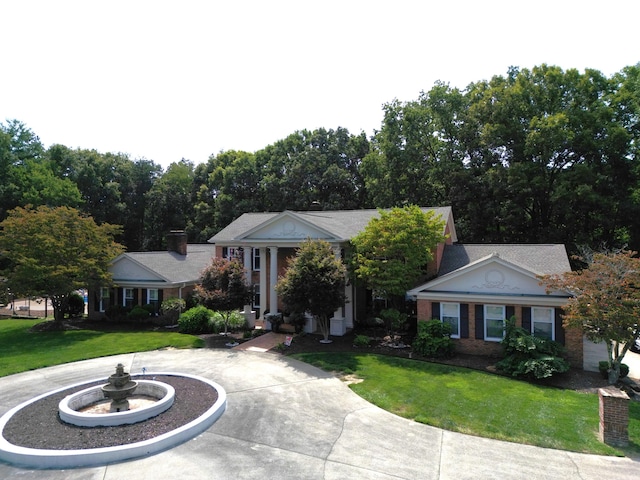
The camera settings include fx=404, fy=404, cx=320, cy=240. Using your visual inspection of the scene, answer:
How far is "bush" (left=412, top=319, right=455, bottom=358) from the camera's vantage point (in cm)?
1877

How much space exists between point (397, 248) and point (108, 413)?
14.0m

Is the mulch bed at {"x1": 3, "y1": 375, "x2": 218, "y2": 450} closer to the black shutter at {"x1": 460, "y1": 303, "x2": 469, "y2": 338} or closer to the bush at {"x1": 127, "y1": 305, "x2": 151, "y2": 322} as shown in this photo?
the black shutter at {"x1": 460, "y1": 303, "x2": 469, "y2": 338}

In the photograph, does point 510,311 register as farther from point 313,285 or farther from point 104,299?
point 104,299

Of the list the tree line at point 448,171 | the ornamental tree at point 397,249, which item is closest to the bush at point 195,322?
the ornamental tree at point 397,249

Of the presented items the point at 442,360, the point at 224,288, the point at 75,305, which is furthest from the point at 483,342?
the point at 75,305

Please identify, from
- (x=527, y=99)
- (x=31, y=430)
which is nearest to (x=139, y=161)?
(x=527, y=99)

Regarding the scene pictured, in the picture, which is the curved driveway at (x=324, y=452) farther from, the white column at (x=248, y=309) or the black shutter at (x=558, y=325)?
the white column at (x=248, y=309)

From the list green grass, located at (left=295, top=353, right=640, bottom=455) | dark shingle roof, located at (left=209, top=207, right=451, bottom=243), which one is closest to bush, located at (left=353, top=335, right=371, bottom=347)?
green grass, located at (left=295, top=353, right=640, bottom=455)

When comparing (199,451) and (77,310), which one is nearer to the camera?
(199,451)

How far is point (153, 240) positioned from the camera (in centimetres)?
6006

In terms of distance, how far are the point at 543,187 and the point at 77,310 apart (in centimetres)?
3848

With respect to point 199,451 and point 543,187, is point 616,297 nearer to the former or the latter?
point 199,451

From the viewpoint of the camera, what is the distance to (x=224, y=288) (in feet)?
74.4

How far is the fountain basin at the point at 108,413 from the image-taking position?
36.6 ft
